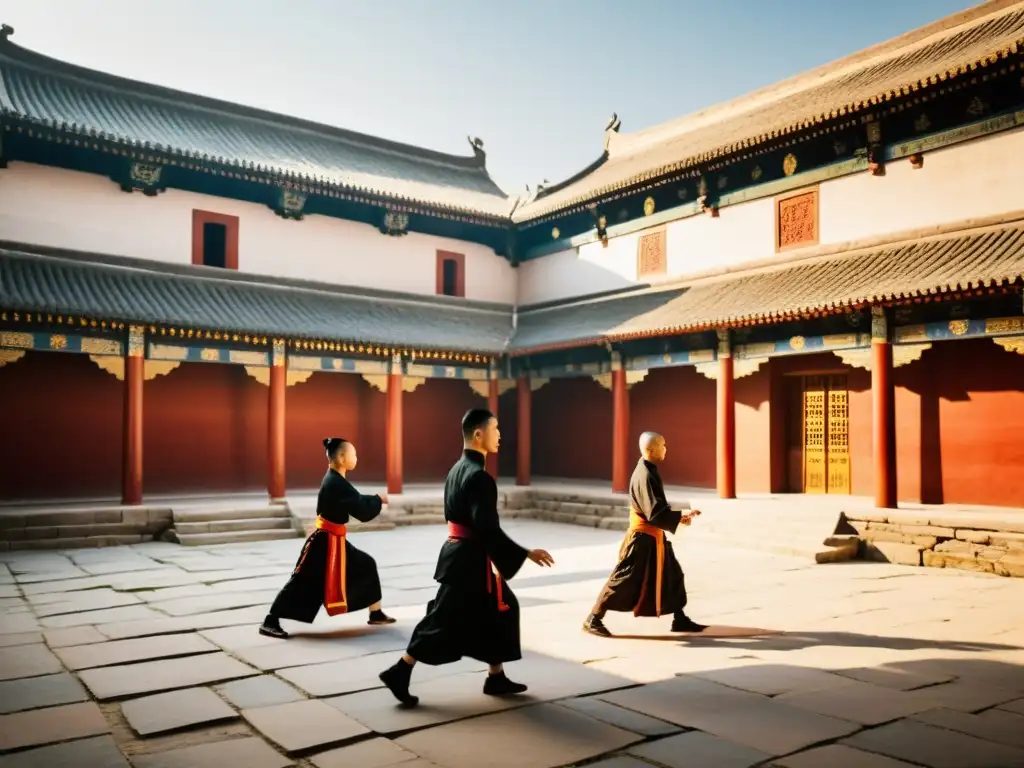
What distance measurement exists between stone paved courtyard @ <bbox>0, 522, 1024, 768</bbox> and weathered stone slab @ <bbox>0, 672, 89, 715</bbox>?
0.02 meters

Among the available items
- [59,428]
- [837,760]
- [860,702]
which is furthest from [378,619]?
[59,428]

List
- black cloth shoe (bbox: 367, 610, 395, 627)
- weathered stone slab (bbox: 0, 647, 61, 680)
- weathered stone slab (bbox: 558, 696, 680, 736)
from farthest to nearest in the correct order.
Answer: black cloth shoe (bbox: 367, 610, 395, 627) → weathered stone slab (bbox: 0, 647, 61, 680) → weathered stone slab (bbox: 558, 696, 680, 736)

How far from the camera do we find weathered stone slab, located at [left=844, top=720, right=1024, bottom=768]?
330 centimetres

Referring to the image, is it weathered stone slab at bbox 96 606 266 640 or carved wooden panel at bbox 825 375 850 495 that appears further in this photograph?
carved wooden panel at bbox 825 375 850 495

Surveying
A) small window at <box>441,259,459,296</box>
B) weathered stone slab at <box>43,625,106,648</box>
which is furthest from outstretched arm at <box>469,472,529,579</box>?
small window at <box>441,259,459,296</box>

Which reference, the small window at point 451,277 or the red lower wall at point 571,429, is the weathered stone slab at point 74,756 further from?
the small window at point 451,277

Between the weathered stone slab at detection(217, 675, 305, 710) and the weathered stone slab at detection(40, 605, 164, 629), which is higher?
the weathered stone slab at detection(217, 675, 305, 710)

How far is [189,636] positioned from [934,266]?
932 cm

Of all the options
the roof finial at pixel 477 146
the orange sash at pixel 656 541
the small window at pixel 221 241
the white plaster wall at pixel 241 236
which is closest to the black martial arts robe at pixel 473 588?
the orange sash at pixel 656 541

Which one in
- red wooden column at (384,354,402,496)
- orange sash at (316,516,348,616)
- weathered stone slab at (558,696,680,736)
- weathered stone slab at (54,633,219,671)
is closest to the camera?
weathered stone slab at (558,696,680,736)

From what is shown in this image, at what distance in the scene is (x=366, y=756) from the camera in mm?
3340

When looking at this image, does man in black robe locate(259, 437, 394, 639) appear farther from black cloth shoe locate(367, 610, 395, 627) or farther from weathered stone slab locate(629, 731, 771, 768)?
weathered stone slab locate(629, 731, 771, 768)

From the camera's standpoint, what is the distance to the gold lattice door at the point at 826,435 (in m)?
12.1

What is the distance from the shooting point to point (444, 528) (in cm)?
1290
